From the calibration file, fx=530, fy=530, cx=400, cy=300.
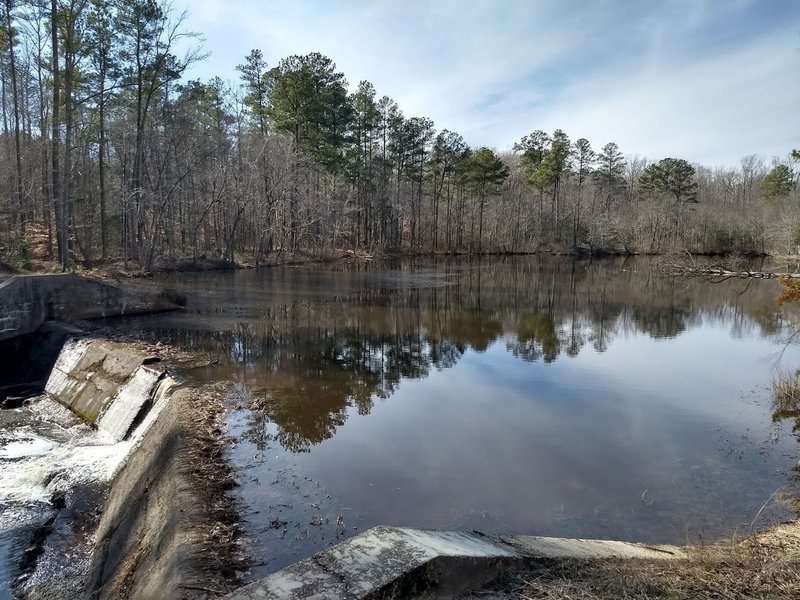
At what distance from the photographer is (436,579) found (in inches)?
146

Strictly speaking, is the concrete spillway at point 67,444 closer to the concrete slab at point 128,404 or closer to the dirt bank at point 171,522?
the concrete slab at point 128,404

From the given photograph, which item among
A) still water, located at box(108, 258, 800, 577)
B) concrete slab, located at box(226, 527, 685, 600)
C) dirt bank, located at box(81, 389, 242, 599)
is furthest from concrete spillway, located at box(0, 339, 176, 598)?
concrete slab, located at box(226, 527, 685, 600)

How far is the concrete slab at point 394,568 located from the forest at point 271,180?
15.8 m

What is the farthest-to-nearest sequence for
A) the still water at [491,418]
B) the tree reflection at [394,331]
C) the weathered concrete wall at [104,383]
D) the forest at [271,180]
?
the forest at [271,180] → the tree reflection at [394,331] → the weathered concrete wall at [104,383] → the still water at [491,418]

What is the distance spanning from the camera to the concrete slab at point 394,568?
3.30 meters

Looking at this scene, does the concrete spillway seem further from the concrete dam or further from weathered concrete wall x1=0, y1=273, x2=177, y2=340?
weathered concrete wall x1=0, y1=273, x2=177, y2=340

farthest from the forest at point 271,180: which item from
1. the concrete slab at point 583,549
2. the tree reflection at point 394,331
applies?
the concrete slab at point 583,549

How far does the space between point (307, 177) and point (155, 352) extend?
33492 millimetres

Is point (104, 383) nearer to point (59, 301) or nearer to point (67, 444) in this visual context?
point (67, 444)

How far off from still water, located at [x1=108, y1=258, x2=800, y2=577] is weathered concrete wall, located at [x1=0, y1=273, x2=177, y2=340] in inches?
40.9

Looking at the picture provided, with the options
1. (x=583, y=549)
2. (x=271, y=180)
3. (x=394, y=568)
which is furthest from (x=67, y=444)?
(x=271, y=180)

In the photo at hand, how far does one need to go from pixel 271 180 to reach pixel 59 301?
25814mm

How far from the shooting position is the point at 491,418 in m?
10.5

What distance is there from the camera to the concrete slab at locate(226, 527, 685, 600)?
3305 millimetres
